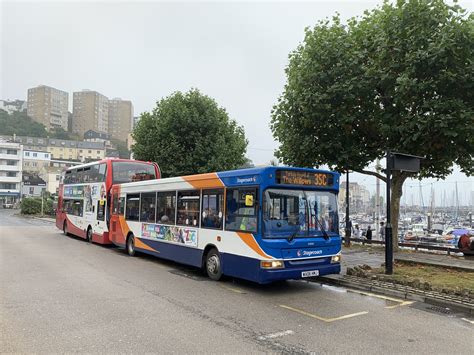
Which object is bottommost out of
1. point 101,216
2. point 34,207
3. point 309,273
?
point 309,273

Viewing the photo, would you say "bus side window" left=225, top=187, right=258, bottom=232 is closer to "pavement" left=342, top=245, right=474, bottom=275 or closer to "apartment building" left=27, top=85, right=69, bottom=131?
"pavement" left=342, top=245, right=474, bottom=275

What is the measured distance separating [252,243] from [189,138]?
18.2 metres

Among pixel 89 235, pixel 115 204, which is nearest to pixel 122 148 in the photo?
pixel 89 235

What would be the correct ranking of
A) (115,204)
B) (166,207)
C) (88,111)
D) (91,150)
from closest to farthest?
(166,207) < (115,204) < (91,150) < (88,111)

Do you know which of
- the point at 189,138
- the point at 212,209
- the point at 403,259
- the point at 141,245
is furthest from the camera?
the point at 189,138

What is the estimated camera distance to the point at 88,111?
6732 inches

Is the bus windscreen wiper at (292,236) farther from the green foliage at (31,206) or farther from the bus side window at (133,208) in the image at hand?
Result: the green foliage at (31,206)

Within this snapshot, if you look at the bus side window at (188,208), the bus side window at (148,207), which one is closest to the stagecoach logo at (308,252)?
the bus side window at (188,208)

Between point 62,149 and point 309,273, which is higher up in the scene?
point 62,149

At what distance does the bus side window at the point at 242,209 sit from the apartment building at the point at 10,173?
98.7 m

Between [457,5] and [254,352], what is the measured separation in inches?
536

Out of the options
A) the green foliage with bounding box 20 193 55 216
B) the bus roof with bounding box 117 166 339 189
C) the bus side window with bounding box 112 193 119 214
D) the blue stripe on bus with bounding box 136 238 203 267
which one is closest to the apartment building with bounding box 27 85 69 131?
the green foliage with bounding box 20 193 55 216

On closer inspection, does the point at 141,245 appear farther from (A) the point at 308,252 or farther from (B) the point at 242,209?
(A) the point at 308,252

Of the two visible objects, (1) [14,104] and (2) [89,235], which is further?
(1) [14,104]
